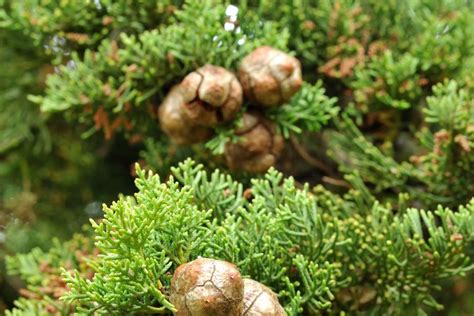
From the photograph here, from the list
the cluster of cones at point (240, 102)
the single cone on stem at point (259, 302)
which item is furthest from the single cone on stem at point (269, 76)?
the single cone on stem at point (259, 302)

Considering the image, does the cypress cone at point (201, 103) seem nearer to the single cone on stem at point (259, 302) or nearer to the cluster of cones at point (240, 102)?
the cluster of cones at point (240, 102)

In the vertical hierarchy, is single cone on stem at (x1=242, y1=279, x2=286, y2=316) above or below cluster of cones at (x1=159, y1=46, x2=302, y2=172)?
below

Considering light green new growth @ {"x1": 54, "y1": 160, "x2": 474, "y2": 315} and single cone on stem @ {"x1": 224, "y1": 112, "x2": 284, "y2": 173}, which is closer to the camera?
light green new growth @ {"x1": 54, "y1": 160, "x2": 474, "y2": 315}

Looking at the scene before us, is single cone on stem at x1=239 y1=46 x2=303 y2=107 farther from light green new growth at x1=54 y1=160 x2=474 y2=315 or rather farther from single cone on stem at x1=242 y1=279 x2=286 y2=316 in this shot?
single cone on stem at x1=242 y1=279 x2=286 y2=316

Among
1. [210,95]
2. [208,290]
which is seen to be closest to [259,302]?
[208,290]

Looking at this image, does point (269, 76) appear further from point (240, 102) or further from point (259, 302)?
point (259, 302)

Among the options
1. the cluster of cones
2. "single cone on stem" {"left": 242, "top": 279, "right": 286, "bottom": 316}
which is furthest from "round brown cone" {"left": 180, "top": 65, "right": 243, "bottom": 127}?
"single cone on stem" {"left": 242, "top": 279, "right": 286, "bottom": 316}

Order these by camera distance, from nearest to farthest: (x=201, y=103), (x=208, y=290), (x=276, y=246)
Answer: (x=208, y=290)
(x=276, y=246)
(x=201, y=103)
